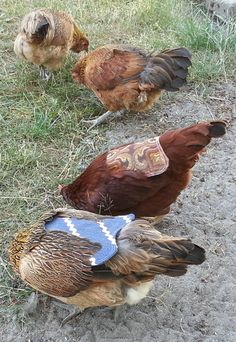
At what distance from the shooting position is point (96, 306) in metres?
3.27

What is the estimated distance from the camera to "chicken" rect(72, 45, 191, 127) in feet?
15.3

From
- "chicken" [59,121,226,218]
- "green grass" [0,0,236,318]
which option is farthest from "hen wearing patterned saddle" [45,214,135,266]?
"green grass" [0,0,236,318]

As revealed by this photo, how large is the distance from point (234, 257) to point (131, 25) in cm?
350

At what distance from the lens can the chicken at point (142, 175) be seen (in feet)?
11.1

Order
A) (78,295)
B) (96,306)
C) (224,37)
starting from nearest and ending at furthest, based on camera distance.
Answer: (78,295), (96,306), (224,37)

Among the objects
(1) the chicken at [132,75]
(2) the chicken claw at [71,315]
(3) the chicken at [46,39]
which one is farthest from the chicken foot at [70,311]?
(3) the chicken at [46,39]

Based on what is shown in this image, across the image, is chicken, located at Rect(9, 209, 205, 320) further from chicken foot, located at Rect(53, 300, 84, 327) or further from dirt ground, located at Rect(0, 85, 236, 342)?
dirt ground, located at Rect(0, 85, 236, 342)

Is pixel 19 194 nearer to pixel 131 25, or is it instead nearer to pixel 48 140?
pixel 48 140

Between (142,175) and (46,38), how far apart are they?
89.4 inches

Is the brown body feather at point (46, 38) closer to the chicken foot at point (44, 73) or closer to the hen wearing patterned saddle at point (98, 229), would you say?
the chicken foot at point (44, 73)

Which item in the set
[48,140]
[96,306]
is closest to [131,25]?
[48,140]

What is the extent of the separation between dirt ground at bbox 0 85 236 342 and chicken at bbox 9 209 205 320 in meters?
0.20

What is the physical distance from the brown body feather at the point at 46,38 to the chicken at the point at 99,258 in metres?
2.47

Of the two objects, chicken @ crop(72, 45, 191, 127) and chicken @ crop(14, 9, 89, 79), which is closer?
chicken @ crop(72, 45, 191, 127)
